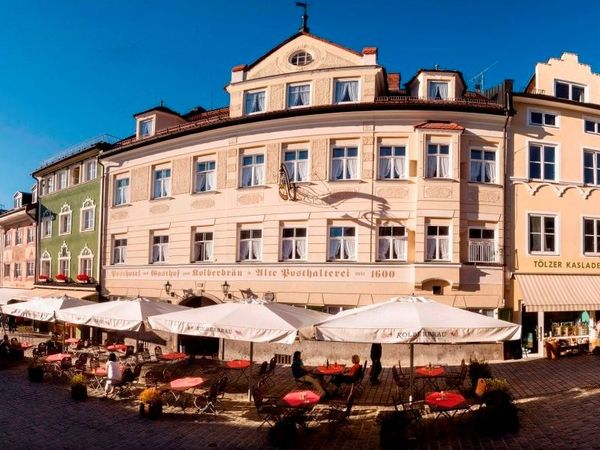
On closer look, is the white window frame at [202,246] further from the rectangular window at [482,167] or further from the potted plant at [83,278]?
the rectangular window at [482,167]

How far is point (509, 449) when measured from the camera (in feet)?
29.4

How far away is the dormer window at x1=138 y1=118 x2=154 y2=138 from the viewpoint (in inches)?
1066

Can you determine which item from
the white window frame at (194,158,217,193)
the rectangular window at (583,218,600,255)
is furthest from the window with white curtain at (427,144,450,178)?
the white window frame at (194,158,217,193)

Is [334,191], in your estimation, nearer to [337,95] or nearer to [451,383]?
[337,95]

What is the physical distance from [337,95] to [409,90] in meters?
3.98

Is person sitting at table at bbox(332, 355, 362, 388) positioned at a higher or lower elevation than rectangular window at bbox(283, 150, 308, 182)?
lower

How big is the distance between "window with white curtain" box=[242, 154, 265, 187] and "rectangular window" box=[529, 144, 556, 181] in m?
12.8

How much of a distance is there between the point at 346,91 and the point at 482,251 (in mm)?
9817

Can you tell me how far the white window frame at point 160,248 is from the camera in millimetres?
24938

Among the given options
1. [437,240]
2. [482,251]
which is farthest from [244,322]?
[482,251]

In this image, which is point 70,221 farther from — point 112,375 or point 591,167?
point 591,167

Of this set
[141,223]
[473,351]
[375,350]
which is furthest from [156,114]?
[473,351]

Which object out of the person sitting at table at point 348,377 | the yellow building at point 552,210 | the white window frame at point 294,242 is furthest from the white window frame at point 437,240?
the person sitting at table at point 348,377

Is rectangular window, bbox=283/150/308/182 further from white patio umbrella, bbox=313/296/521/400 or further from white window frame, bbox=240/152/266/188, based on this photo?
white patio umbrella, bbox=313/296/521/400
